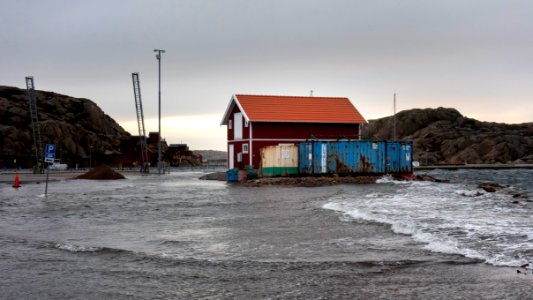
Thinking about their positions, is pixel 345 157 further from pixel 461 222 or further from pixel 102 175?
pixel 461 222

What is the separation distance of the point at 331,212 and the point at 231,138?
116 ft

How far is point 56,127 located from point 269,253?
11869 cm

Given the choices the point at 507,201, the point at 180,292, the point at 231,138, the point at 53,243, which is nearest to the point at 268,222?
the point at 53,243

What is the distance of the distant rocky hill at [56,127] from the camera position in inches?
4417

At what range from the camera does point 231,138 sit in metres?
51.9

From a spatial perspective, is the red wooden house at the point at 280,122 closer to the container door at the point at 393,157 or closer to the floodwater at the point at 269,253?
the container door at the point at 393,157

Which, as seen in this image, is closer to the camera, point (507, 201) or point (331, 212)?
point (331, 212)

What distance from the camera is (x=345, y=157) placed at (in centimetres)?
4022

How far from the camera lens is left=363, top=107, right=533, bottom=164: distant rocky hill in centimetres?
11736

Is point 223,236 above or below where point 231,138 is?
below

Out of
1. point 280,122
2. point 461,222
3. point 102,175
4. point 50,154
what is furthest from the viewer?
point 280,122

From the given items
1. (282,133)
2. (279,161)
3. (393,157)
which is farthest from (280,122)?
(393,157)

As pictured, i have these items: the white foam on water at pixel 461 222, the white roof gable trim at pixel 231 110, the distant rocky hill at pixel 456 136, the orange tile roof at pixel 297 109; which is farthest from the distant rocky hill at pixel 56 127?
the white foam on water at pixel 461 222

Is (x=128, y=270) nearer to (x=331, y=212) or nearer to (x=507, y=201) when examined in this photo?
(x=331, y=212)
